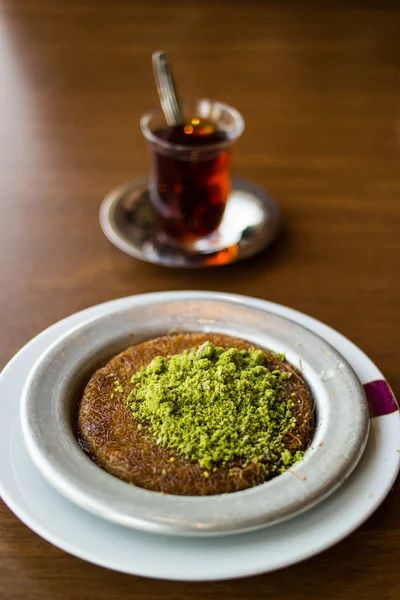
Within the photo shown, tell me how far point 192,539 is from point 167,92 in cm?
79

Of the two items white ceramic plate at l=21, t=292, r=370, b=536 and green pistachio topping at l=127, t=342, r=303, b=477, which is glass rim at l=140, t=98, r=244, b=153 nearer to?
white ceramic plate at l=21, t=292, r=370, b=536

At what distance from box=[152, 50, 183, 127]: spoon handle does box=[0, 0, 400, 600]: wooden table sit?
0.59 ft

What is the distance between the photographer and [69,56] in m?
1.73

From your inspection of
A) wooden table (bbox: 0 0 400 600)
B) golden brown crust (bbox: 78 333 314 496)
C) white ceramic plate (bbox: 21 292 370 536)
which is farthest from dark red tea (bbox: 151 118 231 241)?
golden brown crust (bbox: 78 333 314 496)

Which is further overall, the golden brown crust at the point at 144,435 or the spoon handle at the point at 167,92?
the spoon handle at the point at 167,92

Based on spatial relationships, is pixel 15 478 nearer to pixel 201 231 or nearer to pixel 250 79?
pixel 201 231

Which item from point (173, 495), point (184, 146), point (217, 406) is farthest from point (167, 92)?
point (173, 495)

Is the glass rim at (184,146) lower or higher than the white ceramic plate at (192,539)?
higher

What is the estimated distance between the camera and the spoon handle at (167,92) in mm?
1129

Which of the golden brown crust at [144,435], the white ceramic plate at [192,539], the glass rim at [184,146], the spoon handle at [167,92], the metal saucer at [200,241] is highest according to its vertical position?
the spoon handle at [167,92]

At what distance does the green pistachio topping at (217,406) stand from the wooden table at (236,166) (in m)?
0.12

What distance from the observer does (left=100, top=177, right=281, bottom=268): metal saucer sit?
106 centimetres

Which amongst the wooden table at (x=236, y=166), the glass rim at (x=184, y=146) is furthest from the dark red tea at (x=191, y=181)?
the wooden table at (x=236, y=166)

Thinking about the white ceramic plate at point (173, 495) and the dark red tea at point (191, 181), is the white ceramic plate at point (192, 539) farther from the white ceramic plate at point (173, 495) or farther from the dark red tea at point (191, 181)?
the dark red tea at point (191, 181)
